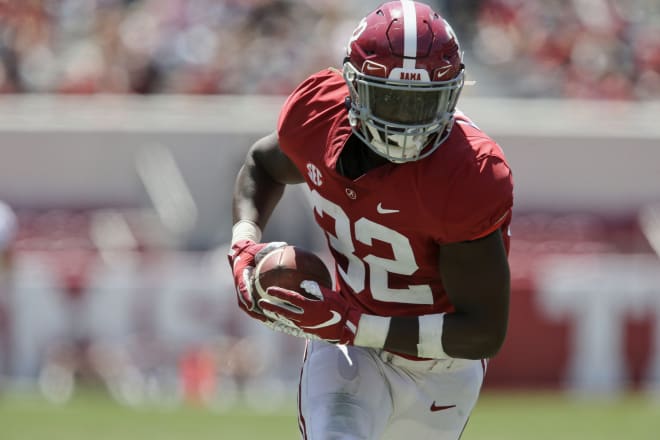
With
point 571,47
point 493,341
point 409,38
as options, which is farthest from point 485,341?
point 571,47

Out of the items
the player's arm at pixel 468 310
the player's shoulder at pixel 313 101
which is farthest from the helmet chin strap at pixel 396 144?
the player's shoulder at pixel 313 101

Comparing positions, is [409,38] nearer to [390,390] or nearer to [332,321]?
[332,321]

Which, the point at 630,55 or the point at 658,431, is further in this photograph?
the point at 630,55

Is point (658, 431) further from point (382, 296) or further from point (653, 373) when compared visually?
point (382, 296)

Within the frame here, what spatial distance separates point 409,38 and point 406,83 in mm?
152

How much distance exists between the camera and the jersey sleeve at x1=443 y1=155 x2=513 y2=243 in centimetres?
372

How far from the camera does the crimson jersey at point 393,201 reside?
12.3ft

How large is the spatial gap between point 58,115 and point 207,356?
4144 mm

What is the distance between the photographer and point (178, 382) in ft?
31.9

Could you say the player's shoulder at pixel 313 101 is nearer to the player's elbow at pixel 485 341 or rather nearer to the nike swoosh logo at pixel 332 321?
the nike swoosh logo at pixel 332 321

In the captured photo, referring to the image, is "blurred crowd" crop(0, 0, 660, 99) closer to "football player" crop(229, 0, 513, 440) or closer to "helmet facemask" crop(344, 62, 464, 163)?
"football player" crop(229, 0, 513, 440)

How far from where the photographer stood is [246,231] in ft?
14.5

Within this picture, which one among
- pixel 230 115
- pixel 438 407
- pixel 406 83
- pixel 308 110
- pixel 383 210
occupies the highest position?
pixel 406 83

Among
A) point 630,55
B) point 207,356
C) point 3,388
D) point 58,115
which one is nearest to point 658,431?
point 207,356
